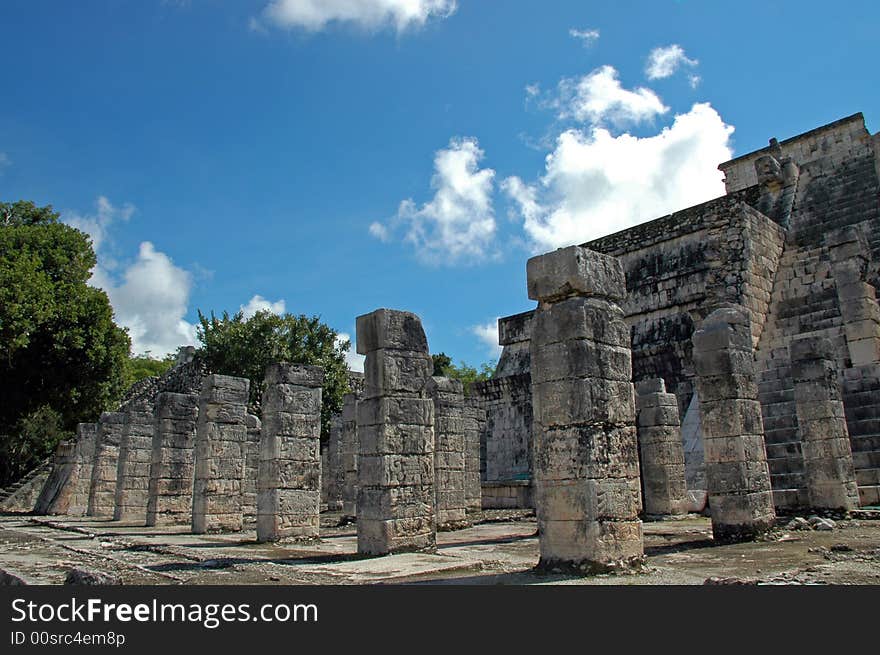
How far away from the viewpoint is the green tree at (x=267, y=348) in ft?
93.9

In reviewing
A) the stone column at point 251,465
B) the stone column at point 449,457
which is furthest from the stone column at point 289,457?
the stone column at point 251,465

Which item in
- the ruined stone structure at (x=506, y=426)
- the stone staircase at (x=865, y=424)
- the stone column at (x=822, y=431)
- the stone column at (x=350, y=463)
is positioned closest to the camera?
the stone column at (x=822, y=431)

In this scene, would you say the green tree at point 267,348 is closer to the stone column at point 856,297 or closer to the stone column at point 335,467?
the stone column at point 335,467

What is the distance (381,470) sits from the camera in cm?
881

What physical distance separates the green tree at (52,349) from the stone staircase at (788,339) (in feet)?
68.5

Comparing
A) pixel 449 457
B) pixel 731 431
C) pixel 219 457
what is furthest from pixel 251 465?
pixel 731 431

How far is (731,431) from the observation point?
9.77 meters

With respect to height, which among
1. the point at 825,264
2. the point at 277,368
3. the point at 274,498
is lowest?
the point at 274,498

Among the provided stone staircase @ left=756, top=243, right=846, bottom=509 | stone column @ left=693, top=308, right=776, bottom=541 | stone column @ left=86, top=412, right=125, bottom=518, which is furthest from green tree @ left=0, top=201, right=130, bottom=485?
stone staircase @ left=756, top=243, right=846, bottom=509
